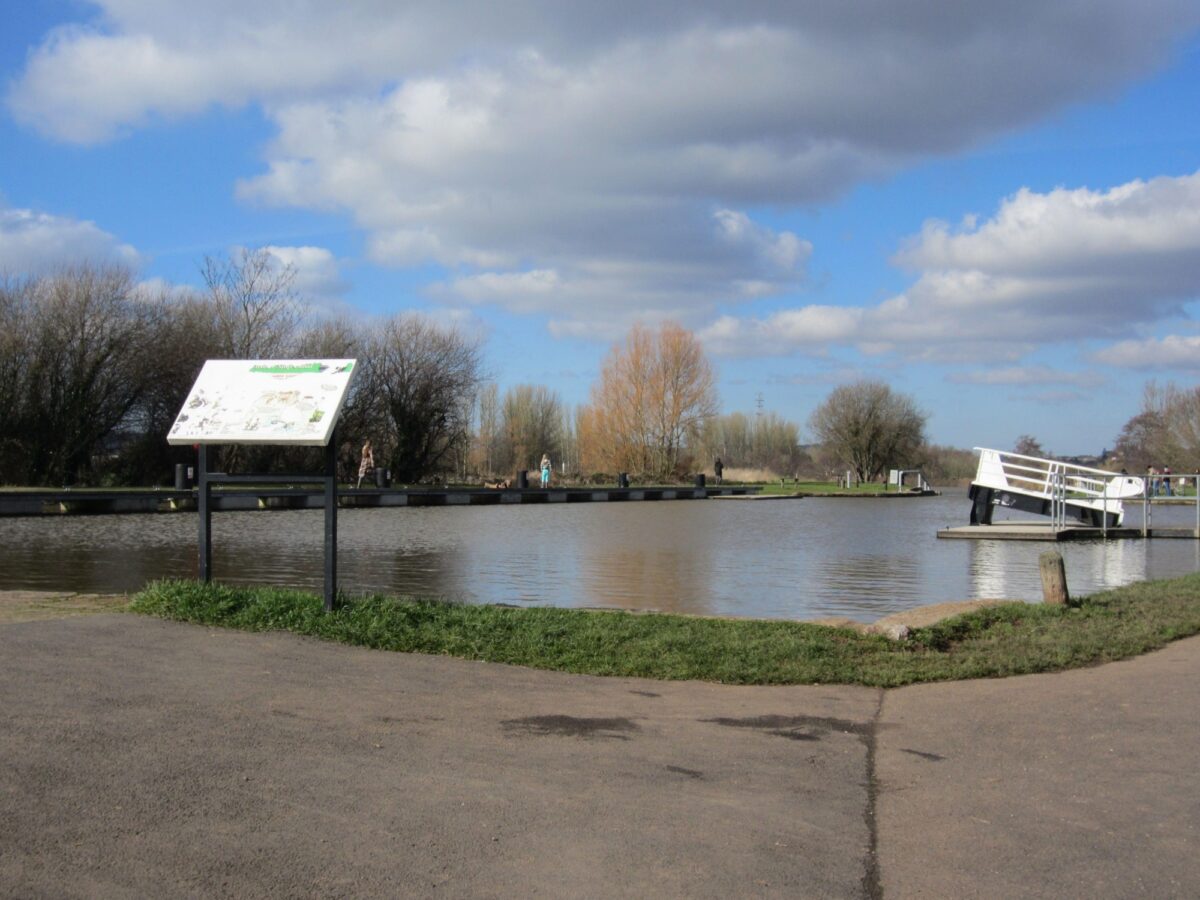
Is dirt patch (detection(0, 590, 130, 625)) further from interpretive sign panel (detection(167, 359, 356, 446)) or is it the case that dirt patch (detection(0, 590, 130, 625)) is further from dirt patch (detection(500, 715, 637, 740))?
dirt patch (detection(500, 715, 637, 740))

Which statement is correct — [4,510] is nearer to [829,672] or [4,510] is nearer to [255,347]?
[255,347]

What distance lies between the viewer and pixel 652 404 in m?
67.8

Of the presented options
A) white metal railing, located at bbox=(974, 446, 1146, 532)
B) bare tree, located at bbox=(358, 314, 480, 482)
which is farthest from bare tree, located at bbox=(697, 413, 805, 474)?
white metal railing, located at bbox=(974, 446, 1146, 532)

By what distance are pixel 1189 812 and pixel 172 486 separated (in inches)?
1649

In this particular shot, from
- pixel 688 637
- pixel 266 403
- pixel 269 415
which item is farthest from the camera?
pixel 266 403

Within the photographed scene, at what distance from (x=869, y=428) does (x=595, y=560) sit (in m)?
70.8

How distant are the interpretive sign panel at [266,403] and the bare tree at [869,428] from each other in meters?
79.3

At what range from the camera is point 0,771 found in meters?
4.32

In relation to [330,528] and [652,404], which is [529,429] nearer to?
[652,404]

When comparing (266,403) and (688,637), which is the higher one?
(266,403)

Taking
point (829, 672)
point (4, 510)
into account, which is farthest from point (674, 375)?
point (829, 672)

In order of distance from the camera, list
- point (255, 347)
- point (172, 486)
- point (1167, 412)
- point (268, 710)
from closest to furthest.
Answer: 1. point (268, 710)
2. point (172, 486)
3. point (255, 347)
4. point (1167, 412)

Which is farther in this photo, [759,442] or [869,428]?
[759,442]

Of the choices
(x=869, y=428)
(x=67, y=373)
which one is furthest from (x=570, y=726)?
(x=869, y=428)
